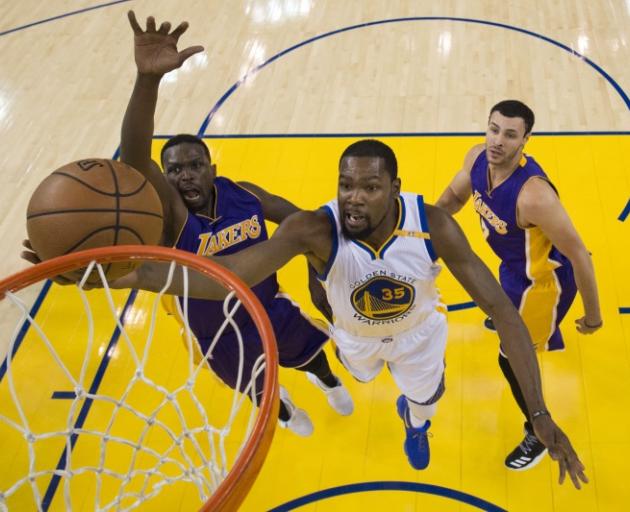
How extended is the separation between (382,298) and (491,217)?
0.77 meters

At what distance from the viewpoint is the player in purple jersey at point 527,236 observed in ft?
9.99

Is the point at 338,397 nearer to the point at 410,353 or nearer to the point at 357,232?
the point at 410,353

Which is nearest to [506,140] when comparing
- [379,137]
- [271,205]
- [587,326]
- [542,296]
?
[542,296]

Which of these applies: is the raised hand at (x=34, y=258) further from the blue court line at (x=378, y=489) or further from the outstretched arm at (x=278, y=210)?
the blue court line at (x=378, y=489)

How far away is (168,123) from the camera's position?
6.03 metres

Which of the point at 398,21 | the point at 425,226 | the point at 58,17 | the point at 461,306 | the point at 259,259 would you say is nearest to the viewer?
the point at 259,259

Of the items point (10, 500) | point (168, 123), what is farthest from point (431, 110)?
point (10, 500)

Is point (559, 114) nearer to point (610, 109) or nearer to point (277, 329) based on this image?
point (610, 109)

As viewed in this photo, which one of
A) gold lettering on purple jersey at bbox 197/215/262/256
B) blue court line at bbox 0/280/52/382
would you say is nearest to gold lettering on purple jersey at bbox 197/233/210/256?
gold lettering on purple jersey at bbox 197/215/262/256

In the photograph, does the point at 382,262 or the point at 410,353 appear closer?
the point at 382,262

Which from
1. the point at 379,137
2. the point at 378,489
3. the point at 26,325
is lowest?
the point at 378,489

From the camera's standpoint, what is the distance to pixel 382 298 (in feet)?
9.05

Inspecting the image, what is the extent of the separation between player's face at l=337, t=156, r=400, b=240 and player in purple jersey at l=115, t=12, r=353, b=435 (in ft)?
2.22

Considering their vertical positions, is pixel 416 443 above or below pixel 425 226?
below
